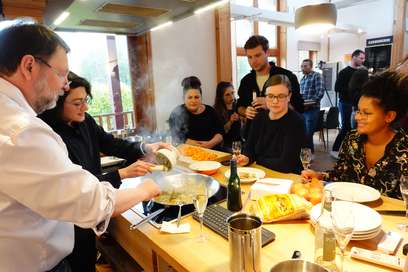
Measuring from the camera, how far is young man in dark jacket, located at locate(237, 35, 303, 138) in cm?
254

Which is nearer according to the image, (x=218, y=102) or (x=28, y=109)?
(x=28, y=109)

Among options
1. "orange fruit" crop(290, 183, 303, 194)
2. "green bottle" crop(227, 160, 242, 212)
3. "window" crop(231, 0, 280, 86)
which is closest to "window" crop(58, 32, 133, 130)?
"green bottle" crop(227, 160, 242, 212)

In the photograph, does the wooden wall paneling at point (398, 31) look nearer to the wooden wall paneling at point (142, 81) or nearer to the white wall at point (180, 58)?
the white wall at point (180, 58)

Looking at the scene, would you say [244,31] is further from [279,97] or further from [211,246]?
[211,246]

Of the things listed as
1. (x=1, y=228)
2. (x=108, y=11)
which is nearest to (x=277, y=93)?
(x=108, y=11)

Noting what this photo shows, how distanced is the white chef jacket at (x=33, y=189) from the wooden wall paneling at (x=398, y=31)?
26.1 feet

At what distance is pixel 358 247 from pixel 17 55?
4.10ft

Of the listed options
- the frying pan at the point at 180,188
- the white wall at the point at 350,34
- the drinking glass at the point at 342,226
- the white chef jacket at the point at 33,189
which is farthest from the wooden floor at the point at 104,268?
the white wall at the point at 350,34

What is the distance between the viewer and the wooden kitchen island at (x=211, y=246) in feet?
2.92

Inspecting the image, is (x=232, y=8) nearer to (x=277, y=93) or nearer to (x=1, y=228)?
(x=277, y=93)

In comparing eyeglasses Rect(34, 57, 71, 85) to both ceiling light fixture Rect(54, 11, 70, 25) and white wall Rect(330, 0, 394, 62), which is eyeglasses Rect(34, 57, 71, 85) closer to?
ceiling light fixture Rect(54, 11, 70, 25)

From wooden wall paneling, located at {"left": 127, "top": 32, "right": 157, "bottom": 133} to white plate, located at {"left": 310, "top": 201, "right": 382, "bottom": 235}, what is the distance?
2738mm

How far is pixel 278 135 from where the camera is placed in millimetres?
2059

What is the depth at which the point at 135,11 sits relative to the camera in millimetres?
1888
